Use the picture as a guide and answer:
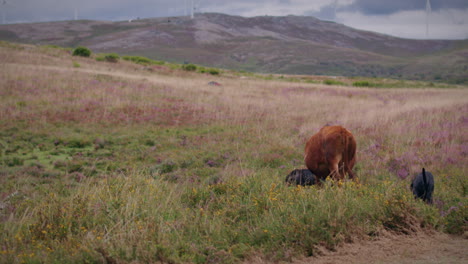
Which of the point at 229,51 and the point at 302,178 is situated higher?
the point at 229,51

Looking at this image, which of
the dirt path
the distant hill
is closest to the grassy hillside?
the dirt path

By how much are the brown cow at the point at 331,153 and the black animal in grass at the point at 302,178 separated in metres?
0.12

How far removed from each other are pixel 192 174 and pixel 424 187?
5.65 m

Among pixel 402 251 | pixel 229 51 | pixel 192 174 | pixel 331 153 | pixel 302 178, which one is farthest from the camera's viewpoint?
pixel 229 51

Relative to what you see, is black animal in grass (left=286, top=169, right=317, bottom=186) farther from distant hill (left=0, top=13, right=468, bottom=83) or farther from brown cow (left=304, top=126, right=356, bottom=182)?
distant hill (left=0, top=13, right=468, bottom=83)

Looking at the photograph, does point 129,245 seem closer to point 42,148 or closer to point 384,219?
point 384,219

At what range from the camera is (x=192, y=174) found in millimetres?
9109

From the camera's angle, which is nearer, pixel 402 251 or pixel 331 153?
pixel 402 251

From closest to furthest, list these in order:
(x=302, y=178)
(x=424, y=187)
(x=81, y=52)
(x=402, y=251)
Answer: (x=402, y=251) → (x=424, y=187) → (x=302, y=178) → (x=81, y=52)

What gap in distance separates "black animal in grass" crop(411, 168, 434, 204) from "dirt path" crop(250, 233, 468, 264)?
887 mm

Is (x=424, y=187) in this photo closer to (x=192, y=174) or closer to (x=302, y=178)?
(x=302, y=178)

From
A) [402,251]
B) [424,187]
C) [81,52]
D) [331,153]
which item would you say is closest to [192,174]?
[331,153]

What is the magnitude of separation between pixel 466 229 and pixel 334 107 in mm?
15525

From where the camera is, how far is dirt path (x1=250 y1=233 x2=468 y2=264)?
12.3 ft
